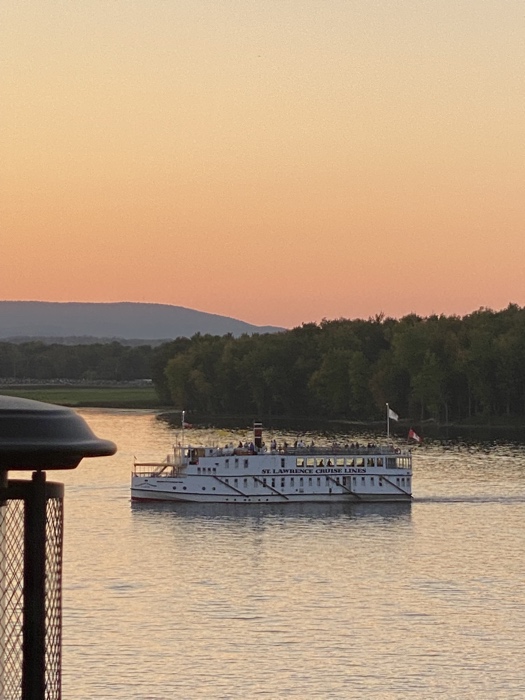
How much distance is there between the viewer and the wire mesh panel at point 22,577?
4598mm

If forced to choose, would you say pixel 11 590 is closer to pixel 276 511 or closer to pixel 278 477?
pixel 276 511

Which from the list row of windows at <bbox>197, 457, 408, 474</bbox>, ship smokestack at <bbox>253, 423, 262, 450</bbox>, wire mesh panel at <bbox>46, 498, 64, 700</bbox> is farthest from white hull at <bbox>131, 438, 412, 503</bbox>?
wire mesh panel at <bbox>46, 498, 64, 700</bbox>

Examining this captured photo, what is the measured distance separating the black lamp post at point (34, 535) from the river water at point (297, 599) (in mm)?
33974

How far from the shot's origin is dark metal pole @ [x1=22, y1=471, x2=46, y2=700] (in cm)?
470

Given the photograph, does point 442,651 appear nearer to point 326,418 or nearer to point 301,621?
point 301,621

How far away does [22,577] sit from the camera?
4621 mm

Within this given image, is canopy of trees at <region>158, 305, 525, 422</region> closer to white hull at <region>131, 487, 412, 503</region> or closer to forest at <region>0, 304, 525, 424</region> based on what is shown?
forest at <region>0, 304, 525, 424</region>

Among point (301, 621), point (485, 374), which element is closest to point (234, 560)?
point (301, 621)

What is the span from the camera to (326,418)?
192 metres

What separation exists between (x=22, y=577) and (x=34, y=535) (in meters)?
0.18

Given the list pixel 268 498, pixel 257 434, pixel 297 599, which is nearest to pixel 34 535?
pixel 297 599

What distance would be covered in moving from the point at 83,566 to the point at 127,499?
2923cm

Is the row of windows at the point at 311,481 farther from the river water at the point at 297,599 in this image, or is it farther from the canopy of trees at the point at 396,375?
the canopy of trees at the point at 396,375

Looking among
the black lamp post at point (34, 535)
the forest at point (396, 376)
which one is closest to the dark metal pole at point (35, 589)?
the black lamp post at point (34, 535)
